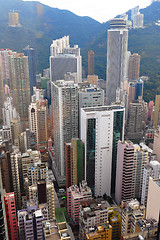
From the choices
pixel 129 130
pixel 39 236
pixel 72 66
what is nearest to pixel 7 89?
pixel 72 66

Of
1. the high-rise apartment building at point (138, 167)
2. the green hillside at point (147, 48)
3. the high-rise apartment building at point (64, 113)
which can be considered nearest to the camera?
the high-rise apartment building at point (138, 167)

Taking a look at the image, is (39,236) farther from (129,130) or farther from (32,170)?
(129,130)

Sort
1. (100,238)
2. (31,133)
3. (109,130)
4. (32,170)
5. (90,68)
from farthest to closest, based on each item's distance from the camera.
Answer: (90,68)
(31,133)
(109,130)
(32,170)
(100,238)

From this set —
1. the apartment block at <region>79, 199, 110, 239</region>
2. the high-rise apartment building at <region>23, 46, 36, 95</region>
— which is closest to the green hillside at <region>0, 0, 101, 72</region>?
the high-rise apartment building at <region>23, 46, 36, 95</region>

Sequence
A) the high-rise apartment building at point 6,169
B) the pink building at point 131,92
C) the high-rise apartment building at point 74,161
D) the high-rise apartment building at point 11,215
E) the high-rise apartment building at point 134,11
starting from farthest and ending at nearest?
the high-rise apartment building at point 134,11, the pink building at point 131,92, the high-rise apartment building at point 74,161, the high-rise apartment building at point 6,169, the high-rise apartment building at point 11,215

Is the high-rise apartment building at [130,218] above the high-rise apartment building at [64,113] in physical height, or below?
below

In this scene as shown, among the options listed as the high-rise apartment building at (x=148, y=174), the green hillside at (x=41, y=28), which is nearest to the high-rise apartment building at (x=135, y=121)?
the high-rise apartment building at (x=148, y=174)

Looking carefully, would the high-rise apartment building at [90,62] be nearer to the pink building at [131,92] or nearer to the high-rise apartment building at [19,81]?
the pink building at [131,92]
